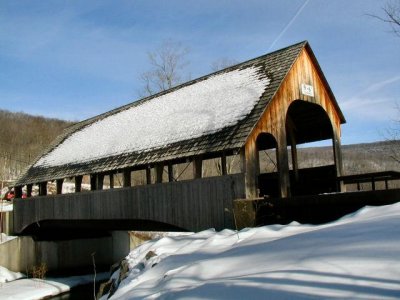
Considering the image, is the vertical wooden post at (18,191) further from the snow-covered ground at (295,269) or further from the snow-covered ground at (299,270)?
the snow-covered ground at (299,270)

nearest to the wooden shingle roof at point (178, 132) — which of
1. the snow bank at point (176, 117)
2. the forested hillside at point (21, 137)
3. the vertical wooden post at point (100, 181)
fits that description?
the snow bank at point (176, 117)

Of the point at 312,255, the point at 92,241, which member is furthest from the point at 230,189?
the point at 92,241

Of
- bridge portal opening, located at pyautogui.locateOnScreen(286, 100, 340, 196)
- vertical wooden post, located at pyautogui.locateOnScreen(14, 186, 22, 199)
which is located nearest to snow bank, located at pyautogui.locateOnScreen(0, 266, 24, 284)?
vertical wooden post, located at pyautogui.locateOnScreen(14, 186, 22, 199)

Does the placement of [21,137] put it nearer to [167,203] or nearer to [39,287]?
[39,287]

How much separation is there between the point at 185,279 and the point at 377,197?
3.91 metres

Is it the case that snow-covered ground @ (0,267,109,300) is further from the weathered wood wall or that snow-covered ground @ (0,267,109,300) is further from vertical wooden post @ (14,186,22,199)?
vertical wooden post @ (14,186,22,199)

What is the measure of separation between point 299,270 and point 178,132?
27.7 ft

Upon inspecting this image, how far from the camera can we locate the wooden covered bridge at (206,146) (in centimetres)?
1020

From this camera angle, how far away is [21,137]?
68812mm

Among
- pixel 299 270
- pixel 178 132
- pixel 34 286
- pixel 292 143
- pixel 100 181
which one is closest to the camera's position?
pixel 299 270

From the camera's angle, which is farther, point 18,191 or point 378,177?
point 18,191

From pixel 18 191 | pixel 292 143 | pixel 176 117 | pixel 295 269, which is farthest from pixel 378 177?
pixel 18 191

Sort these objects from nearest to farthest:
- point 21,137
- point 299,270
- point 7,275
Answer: point 299,270, point 7,275, point 21,137

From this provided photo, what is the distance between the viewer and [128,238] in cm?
2323
